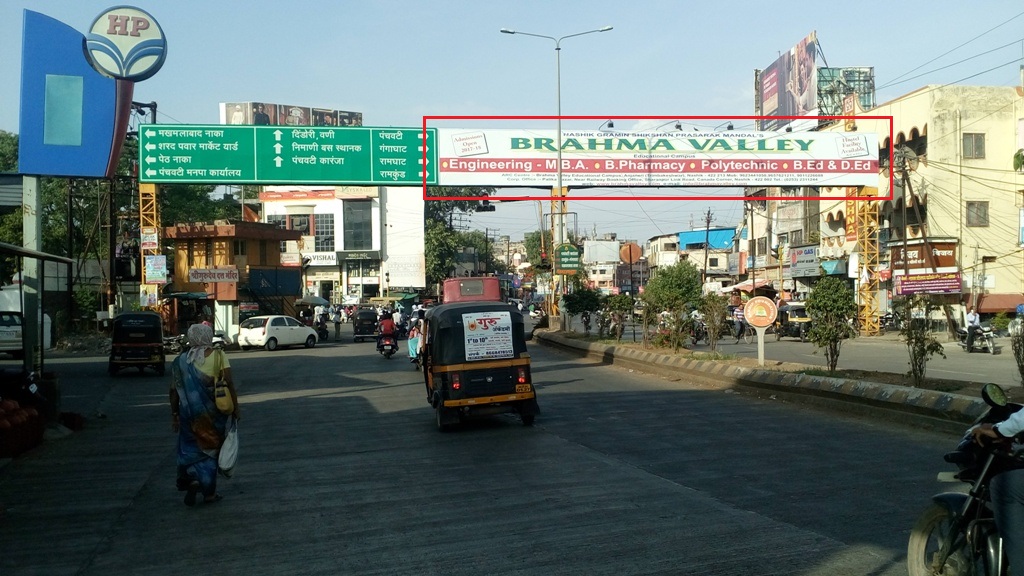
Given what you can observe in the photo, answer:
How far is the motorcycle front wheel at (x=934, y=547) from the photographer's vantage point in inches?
190

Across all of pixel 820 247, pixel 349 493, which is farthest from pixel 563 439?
pixel 820 247

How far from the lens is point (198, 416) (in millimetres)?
8336

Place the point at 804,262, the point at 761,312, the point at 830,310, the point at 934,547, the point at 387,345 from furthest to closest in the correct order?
1. the point at 804,262
2. the point at 387,345
3. the point at 761,312
4. the point at 830,310
5. the point at 934,547

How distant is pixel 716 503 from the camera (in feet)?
25.3

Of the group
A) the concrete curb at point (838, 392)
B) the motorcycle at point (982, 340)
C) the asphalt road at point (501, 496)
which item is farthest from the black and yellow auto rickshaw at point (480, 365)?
the motorcycle at point (982, 340)

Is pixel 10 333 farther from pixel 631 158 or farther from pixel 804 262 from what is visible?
pixel 804 262

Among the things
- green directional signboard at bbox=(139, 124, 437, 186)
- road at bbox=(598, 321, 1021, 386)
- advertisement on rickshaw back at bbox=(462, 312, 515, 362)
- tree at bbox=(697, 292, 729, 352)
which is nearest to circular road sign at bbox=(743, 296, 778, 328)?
road at bbox=(598, 321, 1021, 386)

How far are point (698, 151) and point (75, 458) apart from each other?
86.9ft

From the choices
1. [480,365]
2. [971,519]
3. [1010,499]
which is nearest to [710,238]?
[480,365]

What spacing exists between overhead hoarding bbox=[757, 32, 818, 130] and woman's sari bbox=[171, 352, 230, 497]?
47585 mm

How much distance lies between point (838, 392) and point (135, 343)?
20.0 metres

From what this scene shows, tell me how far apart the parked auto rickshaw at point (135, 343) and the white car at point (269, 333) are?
1321 centimetres

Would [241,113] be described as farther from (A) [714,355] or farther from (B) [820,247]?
(A) [714,355]

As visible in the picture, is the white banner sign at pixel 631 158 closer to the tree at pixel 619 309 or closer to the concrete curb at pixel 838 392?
the tree at pixel 619 309
